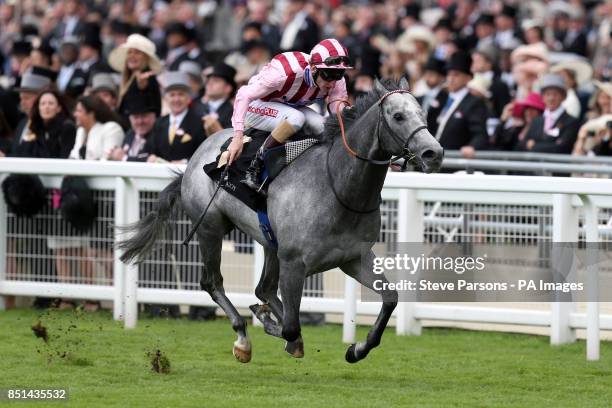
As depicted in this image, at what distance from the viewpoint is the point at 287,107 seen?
855cm

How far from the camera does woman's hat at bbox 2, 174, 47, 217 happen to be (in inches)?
420

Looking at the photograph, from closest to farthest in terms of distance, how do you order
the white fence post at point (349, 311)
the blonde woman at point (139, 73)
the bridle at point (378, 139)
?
the bridle at point (378, 139)
the white fence post at point (349, 311)
the blonde woman at point (139, 73)

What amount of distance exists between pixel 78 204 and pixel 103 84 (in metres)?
3.05

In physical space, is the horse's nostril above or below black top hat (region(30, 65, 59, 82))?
above

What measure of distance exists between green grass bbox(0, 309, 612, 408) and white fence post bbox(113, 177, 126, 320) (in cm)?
16

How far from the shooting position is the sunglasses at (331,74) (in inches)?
321

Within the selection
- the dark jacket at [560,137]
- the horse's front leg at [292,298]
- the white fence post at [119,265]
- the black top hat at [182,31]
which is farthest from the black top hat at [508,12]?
the horse's front leg at [292,298]

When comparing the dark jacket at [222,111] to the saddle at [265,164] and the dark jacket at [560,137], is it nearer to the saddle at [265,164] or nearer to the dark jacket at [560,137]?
the dark jacket at [560,137]

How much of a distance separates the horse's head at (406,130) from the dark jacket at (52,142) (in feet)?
15.0

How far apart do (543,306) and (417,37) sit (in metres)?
7.35

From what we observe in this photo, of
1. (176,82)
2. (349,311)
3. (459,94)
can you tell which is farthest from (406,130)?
(459,94)

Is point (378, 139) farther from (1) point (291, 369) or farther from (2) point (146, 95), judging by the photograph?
(2) point (146, 95)

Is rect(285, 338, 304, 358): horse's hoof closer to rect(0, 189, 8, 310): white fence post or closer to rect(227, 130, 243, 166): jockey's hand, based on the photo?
rect(227, 130, 243, 166): jockey's hand

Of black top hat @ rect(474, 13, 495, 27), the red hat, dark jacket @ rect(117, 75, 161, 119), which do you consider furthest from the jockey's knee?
black top hat @ rect(474, 13, 495, 27)
